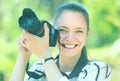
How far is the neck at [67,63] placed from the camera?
5.14ft

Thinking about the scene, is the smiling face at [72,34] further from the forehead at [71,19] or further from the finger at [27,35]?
the finger at [27,35]

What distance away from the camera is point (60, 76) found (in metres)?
1.40

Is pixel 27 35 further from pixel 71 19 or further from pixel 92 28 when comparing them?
pixel 92 28

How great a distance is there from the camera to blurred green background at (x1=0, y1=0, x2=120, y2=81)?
4711 millimetres

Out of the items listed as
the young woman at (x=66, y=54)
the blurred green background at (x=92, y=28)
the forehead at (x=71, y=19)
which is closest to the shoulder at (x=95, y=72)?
the young woman at (x=66, y=54)

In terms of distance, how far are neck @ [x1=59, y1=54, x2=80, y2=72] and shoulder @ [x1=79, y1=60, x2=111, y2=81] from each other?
0.24ft

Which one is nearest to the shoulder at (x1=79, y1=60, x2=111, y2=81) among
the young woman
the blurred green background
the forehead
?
the young woman

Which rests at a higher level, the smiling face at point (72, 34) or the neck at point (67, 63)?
the smiling face at point (72, 34)

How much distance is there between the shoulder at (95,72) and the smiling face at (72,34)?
74 mm

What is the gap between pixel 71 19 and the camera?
1.52 metres

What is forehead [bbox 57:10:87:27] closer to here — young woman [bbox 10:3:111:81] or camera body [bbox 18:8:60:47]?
young woman [bbox 10:3:111:81]

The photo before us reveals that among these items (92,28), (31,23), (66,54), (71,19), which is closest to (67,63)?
(66,54)

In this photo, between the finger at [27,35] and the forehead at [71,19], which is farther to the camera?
the forehead at [71,19]

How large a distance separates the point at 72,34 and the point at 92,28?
3.80 meters
